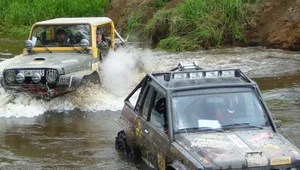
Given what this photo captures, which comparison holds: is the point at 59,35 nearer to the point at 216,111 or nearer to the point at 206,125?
the point at 216,111

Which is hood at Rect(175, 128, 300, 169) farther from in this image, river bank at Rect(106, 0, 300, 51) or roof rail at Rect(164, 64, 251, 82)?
river bank at Rect(106, 0, 300, 51)

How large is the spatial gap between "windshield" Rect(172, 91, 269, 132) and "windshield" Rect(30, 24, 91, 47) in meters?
7.17

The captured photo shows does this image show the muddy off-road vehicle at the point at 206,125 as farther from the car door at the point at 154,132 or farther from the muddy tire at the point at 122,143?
the muddy tire at the point at 122,143

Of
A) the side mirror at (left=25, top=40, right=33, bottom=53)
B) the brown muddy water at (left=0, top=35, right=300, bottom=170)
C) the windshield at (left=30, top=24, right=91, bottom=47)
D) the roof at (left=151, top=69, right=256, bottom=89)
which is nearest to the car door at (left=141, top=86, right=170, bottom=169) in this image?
the roof at (left=151, top=69, right=256, bottom=89)

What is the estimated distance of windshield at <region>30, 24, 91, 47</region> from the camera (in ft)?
49.6

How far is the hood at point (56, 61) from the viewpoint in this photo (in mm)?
13703

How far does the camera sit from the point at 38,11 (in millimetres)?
32312

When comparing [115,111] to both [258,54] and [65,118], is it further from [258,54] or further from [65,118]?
[258,54]

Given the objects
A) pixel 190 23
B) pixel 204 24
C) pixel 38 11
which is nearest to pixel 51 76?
pixel 204 24

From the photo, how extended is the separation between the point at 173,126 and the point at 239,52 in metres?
14.8

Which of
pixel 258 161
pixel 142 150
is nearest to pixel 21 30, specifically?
pixel 142 150

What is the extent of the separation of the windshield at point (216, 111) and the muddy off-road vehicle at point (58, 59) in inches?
220

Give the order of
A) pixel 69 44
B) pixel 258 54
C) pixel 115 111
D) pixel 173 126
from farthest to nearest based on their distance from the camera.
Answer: pixel 258 54
pixel 69 44
pixel 115 111
pixel 173 126

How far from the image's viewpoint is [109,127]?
1272 cm
